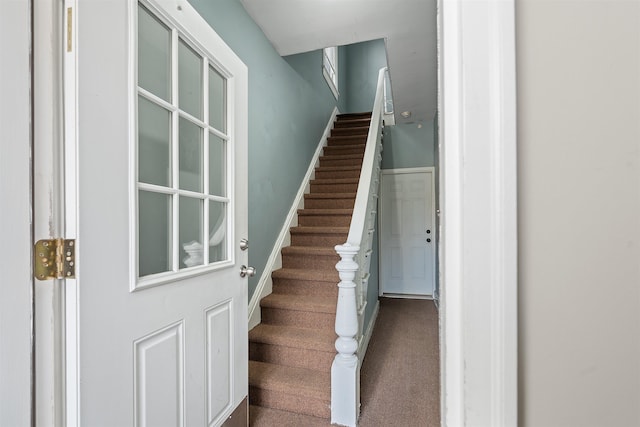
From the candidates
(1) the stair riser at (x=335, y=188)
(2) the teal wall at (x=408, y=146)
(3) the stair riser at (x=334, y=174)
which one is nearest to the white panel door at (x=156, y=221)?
(1) the stair riser at (x=335, y=188)

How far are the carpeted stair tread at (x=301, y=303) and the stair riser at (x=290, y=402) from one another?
1.78ft

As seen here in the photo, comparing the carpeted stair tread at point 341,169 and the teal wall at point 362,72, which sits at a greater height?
the teal wall at point 362,72

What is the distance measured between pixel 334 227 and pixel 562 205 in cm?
244

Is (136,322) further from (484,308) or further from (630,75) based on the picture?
(630,75)

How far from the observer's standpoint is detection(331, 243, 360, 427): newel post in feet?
4.96

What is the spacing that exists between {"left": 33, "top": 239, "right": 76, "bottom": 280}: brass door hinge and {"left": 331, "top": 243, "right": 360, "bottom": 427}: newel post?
3.82 feet

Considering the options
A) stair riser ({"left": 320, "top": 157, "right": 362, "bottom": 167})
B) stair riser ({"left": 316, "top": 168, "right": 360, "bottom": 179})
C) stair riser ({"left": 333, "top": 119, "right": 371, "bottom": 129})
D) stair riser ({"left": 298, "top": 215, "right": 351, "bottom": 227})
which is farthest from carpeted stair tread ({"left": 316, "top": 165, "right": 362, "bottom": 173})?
stair riser ({"left": 333, "top": 119, "right": 371, "bottom": 129})

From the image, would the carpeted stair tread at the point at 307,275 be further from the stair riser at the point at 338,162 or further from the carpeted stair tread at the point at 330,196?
the stair riser at the point at 338,162

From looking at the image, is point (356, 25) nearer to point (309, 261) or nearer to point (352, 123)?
point (309, 261)

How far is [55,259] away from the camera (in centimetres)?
64

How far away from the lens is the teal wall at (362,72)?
564 cm

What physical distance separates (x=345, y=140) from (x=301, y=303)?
9.46 ft

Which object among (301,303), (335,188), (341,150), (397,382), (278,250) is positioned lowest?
(397,382)

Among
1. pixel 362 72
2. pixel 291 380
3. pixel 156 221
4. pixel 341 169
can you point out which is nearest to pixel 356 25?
pixel 341 169
